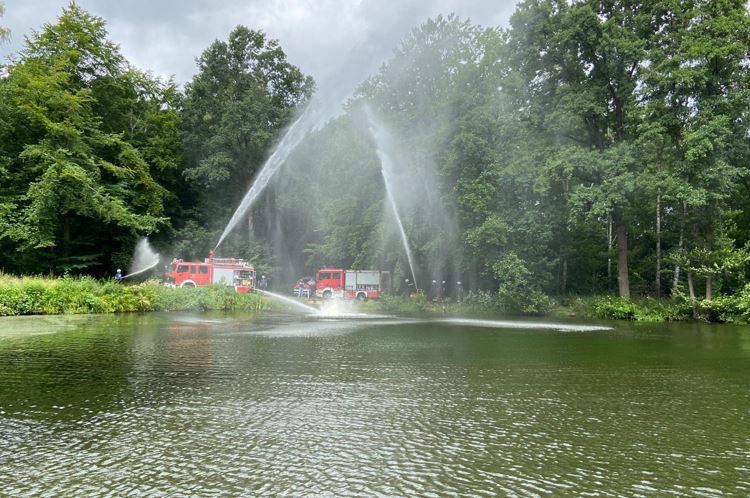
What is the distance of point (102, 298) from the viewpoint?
1005 inches

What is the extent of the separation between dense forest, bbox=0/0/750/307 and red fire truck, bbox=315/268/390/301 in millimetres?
1616

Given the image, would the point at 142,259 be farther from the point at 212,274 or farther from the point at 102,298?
the point at 102,298

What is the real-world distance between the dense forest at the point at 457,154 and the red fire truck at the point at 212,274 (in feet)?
12.5

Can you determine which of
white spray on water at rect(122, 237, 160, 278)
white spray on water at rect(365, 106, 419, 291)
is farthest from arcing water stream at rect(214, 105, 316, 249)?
white spray on water at rect(122, 237, 160, 278)

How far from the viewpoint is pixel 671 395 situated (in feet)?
28.1

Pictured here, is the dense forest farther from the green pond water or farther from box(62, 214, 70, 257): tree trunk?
the green pond water

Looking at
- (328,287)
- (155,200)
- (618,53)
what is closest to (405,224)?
(328,287)

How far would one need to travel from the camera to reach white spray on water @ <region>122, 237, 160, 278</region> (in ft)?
136

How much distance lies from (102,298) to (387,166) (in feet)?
71.8

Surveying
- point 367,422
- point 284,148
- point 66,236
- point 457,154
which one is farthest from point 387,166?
point 367,422

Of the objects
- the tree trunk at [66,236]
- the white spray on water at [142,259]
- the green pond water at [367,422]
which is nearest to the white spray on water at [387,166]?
the white spray on water at [142,259]

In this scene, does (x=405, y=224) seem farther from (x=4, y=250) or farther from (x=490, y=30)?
(x=4, y=250)

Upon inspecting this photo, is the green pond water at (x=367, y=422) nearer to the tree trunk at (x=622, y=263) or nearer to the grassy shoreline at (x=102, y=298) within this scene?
the grassy shoreline at (x=102, y=298)

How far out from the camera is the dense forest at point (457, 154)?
2770cm
